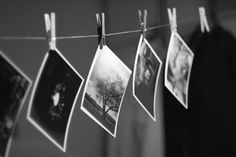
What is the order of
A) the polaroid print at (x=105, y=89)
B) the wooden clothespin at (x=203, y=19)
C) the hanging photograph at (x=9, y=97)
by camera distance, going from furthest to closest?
the wooden clothespin at (x=203, y=19)
the polaroid print at (x=105, y=89)
the hanging photograph at (x=9, y=97)

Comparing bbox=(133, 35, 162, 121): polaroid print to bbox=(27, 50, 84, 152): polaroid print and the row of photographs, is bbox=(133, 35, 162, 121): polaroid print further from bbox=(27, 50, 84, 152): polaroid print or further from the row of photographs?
bbox=(27, 50, 84, 152): polaroid print

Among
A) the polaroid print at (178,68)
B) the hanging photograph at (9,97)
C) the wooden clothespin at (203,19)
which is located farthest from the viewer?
the wooden clothespin at (203,19)

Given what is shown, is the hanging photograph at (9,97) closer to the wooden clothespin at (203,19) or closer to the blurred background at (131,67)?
the blurred background at (131,67)

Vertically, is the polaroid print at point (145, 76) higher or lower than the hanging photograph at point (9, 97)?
lower

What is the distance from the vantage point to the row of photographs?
0.57 metres

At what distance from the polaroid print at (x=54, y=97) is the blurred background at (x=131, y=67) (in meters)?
0.04

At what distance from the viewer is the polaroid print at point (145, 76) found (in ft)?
2.44

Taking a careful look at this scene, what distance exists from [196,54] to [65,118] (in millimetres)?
499

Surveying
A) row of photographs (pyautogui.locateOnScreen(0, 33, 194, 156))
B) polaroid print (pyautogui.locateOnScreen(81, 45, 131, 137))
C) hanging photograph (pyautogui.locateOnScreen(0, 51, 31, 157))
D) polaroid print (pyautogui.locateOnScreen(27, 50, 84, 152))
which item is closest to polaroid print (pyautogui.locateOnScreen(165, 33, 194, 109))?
row of photographs (pyautogui.locateOnScreen(0, 33, 194, 156))

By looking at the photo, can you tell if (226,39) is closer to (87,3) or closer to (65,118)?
(87,3)

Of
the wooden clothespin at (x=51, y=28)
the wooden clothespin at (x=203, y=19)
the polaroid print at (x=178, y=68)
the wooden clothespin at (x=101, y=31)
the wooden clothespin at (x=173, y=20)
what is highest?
the wooden clothespin at (x=51, y=28)

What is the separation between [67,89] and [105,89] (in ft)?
0.33

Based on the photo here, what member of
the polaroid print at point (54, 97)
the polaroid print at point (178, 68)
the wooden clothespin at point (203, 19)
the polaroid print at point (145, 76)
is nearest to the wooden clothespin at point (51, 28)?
the polaroid print at point (54, 97)

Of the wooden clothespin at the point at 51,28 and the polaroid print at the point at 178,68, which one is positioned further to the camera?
the polaroid print at the point at 178,68
